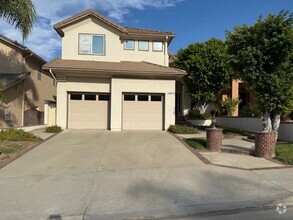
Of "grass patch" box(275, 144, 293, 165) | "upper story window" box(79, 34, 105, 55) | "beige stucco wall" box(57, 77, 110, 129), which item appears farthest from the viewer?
"upper story window" box(79, 34, 105, 55)

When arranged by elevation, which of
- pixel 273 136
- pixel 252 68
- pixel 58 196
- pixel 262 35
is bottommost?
pixel 58 196

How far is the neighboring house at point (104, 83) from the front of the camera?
1988cm

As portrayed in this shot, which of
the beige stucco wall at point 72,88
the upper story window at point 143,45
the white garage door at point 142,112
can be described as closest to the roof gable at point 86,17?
the upper story window at point 143,45

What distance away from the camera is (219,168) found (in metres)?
9.89

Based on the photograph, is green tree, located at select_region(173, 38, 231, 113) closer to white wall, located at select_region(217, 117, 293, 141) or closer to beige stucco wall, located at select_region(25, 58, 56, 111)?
white wall, located at select_region(217, 117, 293, 141)

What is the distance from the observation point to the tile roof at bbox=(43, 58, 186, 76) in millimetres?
19031

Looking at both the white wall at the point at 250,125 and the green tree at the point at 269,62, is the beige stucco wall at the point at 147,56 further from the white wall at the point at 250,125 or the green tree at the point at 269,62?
the green tree at the point at 269,62

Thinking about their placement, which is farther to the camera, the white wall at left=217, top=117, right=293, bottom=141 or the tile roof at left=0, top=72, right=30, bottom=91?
the tile roof at left=0, top=72, right=30, bottom=91

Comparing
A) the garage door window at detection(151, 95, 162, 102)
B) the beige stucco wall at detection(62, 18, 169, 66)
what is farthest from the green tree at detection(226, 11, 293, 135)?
the beige stucco wall at detection(62, 18, 169, 66)

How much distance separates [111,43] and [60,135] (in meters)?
7.57

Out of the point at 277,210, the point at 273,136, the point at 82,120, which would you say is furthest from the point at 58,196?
the point at 82,120

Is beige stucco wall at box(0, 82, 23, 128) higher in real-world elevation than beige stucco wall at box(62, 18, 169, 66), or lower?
lower

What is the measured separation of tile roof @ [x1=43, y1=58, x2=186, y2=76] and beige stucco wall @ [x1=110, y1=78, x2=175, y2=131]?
640 millimetres

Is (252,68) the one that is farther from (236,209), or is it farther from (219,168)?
(236,209)
